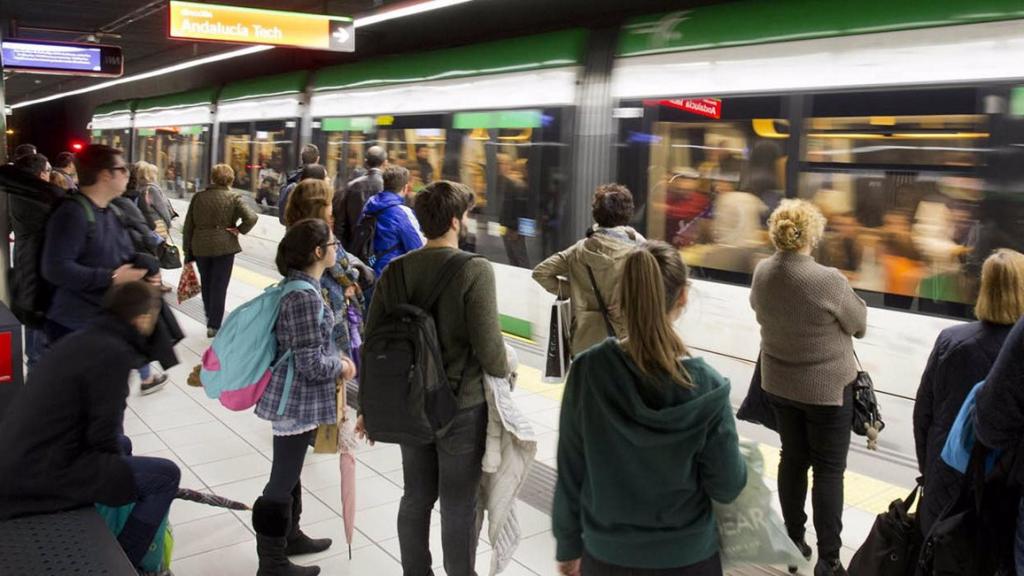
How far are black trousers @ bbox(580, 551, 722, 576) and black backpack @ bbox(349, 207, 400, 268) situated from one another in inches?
142

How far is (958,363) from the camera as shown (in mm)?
2727

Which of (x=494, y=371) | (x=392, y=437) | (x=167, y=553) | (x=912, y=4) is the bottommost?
(x=167, y=553)

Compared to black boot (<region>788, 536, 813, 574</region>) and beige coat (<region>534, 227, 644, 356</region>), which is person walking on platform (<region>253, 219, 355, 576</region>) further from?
black boot (<region>788, 536, 813, 574</region>)

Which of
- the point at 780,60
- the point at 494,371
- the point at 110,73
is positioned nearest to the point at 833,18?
the point at 780,60

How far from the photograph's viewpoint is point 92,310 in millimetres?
3807

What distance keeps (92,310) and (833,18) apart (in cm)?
413

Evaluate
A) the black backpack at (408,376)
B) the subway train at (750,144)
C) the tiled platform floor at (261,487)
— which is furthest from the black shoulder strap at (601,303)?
the subway train at (750,144)

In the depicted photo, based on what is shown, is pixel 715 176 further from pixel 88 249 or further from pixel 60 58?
pixel 60 58

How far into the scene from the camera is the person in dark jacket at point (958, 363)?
102 inches

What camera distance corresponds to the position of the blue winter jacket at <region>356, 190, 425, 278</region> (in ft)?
17.7

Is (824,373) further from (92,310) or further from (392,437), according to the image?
(92,310)

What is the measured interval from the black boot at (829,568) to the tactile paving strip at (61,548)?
8.08 ft

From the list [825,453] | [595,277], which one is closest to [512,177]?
[595,277]

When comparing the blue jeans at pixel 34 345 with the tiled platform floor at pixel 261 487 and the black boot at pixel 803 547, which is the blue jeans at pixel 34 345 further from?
the black boot at pixel 803 547
